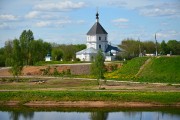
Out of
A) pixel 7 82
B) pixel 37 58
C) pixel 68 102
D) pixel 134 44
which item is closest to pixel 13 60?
pixel 7 82

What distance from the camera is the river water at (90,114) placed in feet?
131

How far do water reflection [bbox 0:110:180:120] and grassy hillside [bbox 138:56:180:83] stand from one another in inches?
899

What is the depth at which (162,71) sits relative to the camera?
7088 cm

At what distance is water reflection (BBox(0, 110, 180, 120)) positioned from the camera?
39.6 meters

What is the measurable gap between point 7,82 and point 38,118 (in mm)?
28522

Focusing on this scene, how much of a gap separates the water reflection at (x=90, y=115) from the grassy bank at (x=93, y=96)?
3443mm

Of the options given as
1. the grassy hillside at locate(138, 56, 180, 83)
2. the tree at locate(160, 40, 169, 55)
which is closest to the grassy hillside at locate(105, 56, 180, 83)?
the grassy hillside at locate(138, 56, 180, 83)

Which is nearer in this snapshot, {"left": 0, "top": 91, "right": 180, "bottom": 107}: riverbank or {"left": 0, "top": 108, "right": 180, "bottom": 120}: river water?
{"left": 0, "top": 108, "right": 180, "bottom": 120}: river water

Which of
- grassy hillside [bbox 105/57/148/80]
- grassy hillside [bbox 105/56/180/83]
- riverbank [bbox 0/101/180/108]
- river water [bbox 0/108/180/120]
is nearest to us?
river water [bbox 0/108/180/120]

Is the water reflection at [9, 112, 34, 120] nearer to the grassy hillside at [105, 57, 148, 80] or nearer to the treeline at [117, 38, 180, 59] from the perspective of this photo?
the grassy hillside at [105, 57, 148, 80]

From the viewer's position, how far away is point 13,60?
226 ft

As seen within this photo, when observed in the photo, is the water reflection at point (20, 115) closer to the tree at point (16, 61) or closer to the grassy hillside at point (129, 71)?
the tree at point (16, 61)

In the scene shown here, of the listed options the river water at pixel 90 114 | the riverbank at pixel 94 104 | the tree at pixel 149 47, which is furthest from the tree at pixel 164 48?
the river water at pixel 90 114

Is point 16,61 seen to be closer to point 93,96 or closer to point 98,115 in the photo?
point 93,96
